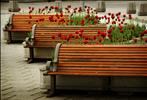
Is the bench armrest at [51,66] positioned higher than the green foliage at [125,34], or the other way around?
the green foliage at [125,34]

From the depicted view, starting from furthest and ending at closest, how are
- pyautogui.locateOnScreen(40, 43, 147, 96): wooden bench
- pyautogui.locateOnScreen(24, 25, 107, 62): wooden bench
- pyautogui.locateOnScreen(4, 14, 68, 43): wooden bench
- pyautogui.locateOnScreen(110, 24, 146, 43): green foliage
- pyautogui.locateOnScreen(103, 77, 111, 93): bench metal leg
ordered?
pyautogui.locateOnScreen(4, 14, 68, 43): wooden bench, pyautogui.locateOnScreen(24, 25, 107, 62): wooden bench, pyautogui.locateOnScreen(110, 24, 146, 43): green foliage, pyautogui.locateOnScreen(103, 77, 111, 93): bench metal leg, pyautogui.locateOnScreen(40, 43, 147, 96): wooden bench

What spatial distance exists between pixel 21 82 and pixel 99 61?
1902mm

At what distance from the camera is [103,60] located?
743cm

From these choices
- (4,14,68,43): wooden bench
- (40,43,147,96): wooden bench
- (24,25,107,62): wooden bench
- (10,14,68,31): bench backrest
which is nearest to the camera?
(40,43,147,96): wooden bench

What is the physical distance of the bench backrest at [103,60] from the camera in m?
7.28

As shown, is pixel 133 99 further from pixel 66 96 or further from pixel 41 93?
pixel 41 93

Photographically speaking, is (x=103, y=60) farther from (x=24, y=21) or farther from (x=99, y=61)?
(x=24, y=21)

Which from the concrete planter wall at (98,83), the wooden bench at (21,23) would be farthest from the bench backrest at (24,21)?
the concrete planter wall at (98,83)

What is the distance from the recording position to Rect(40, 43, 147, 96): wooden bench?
7270 mm

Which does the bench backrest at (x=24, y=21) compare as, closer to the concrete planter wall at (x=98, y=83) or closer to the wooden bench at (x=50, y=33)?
the wooden bench at (x=50, y=33)

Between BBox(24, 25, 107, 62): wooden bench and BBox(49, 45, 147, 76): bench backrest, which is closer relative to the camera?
BBox(49, 45, 147, 76): bench backrest

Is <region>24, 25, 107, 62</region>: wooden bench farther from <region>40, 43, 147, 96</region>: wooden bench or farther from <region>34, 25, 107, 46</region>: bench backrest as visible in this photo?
<region>40, 43, 147, 96</region>: wooden bench

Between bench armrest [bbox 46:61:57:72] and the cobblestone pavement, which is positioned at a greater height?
bench armrest [bbox 46:61:57:72]

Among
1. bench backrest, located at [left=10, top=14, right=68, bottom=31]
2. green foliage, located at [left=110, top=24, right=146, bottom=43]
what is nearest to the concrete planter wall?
green foliage, located at [left=110, top=24, right=146, bottom=43]
